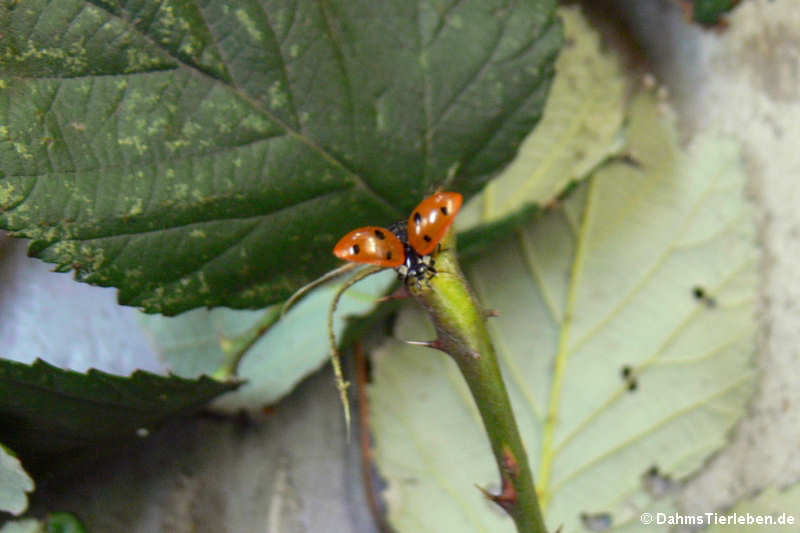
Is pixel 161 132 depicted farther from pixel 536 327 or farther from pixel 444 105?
pixel 536 327

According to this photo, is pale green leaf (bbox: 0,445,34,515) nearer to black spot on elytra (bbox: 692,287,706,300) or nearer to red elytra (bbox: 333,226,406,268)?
red elytra (bbox: 333,226,406,268)

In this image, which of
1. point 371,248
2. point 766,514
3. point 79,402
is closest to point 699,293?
point 766,514

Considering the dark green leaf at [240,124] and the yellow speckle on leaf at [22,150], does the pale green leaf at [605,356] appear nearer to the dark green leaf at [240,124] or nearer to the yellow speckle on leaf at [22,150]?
the dark green leaf at [240,124]

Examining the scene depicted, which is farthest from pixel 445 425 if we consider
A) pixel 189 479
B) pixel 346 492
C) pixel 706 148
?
pixel 706 148

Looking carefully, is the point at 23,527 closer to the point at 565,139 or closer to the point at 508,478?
the point at 508,478

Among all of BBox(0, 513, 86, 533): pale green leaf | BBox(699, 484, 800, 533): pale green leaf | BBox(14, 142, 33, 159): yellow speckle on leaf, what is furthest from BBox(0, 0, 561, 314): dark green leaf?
BBox(699, 484, 800, 533): pale green leaf

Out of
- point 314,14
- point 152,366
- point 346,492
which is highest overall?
point 314,14
